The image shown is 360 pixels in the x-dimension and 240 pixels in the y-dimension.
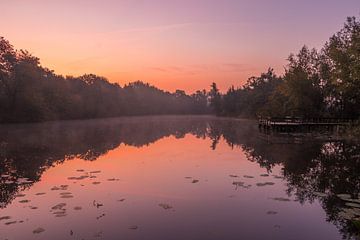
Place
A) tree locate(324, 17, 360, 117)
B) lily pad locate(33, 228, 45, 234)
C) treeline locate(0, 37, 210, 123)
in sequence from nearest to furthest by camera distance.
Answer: lily pad locate(33, 228, 45, 234)
tree locate(324, 17, 360, 117)
treeline locate(0, 37, 210, 123)

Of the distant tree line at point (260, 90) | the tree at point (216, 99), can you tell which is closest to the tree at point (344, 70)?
the distant tree line at point (260, 90)

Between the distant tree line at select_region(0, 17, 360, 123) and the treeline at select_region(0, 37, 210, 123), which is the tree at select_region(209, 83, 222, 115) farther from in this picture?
the treeline at select_region(0, 37, 210, 123)

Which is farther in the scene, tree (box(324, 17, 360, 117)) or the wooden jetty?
the wooden jetty

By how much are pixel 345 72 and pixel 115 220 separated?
38.5m

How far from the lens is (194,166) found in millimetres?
24859

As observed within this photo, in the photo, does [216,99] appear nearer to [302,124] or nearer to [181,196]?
[302,124]

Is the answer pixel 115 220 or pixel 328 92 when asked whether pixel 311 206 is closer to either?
pixel 115 220

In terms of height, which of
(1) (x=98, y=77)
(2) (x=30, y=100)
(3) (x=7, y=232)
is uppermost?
(1) (x=98, y=77)

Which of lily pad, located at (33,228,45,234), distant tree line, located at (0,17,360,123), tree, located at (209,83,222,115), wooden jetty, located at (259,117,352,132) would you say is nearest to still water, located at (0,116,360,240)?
lily pad, located at (33,228,45,234)

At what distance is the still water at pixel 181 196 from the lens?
39.3 feet

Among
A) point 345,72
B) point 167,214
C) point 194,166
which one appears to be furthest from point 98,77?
point 167,214

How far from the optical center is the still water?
39.3 feet

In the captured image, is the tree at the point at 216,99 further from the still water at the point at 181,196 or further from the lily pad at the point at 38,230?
the lily pad at the point at 38,230

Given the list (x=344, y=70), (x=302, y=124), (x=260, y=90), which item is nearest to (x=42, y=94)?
(x=260, y=90)
